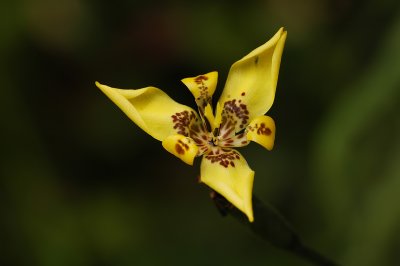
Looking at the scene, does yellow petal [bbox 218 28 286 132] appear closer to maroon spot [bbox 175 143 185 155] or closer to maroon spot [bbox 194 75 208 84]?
maroon spot [bbox 194 75 208 84]

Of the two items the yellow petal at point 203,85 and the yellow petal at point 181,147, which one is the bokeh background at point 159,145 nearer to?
the yellow petal at point 203,85

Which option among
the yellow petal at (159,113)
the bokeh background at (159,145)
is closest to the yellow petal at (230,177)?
the yellow petal at (159,113)

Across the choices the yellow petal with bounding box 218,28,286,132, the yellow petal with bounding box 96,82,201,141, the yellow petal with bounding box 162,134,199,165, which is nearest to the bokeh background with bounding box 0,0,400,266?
the yellow petal with bounding box 218,28,286,132

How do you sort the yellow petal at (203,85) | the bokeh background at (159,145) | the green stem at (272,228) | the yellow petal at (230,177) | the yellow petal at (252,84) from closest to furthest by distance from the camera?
the yellow petal at (230,177) → the green stem at (272,228) → the yellow petal at (252,84) → the yellow petal at (203,85) → the bokeh background at (159,145)

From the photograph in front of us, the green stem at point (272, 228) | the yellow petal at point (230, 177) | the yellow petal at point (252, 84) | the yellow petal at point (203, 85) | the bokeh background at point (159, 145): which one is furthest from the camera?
the bokeh background at point (159, 145)

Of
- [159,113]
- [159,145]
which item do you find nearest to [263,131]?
[159,113]

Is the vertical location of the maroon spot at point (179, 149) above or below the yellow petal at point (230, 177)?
above

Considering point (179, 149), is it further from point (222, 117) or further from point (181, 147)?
point (222, 117)
